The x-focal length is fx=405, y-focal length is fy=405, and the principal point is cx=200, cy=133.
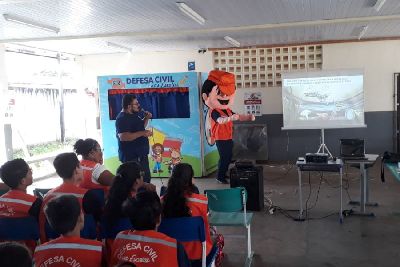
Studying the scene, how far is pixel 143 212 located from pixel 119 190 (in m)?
0.77

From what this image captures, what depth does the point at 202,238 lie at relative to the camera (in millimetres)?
2430

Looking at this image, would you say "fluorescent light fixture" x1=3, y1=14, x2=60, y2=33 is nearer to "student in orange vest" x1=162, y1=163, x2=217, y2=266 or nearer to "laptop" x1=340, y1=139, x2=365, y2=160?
"student in orange vest" x1=162, y1=163, x2=217, y2=266

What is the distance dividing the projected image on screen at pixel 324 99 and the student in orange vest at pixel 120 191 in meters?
5.45

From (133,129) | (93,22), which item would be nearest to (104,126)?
(93,22)

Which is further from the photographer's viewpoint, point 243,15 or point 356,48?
point 356,48

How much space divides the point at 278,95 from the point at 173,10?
429cm

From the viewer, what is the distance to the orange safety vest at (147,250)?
71.0 inches

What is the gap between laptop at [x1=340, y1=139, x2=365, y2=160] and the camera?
475 centimetres

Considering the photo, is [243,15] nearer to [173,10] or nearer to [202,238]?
[173,10]

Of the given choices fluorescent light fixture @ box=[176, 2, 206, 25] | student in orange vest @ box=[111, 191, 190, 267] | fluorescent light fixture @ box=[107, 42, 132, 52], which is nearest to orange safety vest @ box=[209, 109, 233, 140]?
fluorescent light fixture @ box=[176, 2, 206, 25]

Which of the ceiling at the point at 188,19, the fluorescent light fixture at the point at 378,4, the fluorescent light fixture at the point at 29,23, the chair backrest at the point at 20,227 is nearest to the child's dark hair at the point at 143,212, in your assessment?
the chair backrest at the point at 20,227

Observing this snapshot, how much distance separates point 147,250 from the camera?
1.82 metres

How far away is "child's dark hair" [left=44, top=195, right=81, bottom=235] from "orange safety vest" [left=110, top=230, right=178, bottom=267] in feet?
0.81

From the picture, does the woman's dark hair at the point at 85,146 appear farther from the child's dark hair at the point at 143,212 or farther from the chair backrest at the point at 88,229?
the child's dark hair at the point at 143,212
